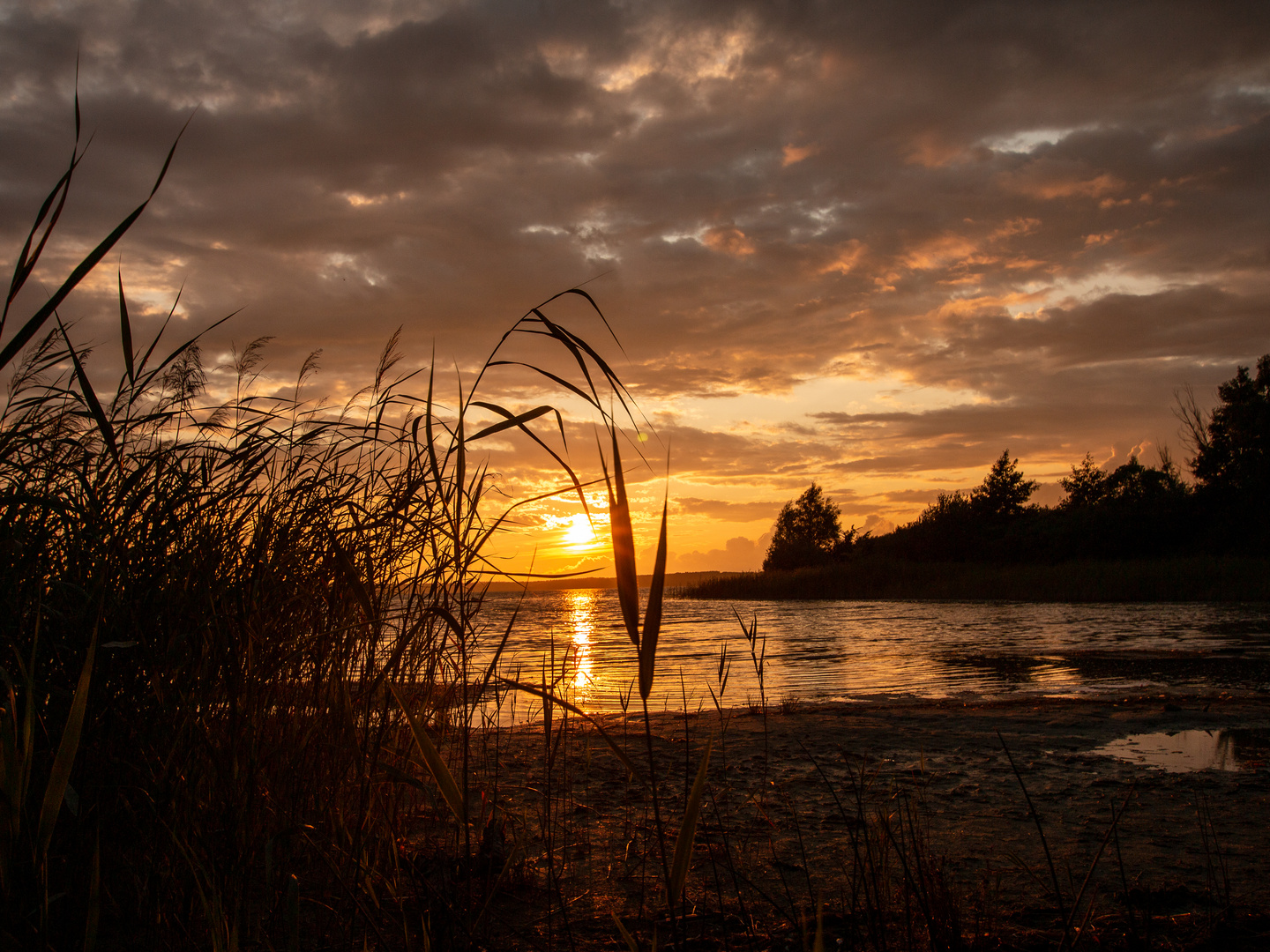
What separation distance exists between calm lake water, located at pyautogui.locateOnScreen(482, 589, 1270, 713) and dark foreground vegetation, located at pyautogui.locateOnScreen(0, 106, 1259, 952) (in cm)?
76

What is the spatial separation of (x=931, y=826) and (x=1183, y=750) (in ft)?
9.04

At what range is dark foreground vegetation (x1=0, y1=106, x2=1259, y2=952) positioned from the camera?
1638 millimetres

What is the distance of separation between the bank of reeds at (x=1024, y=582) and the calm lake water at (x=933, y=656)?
3192 mm

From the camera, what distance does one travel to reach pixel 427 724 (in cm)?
351

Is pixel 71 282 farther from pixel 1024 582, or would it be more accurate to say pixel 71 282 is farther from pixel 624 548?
pixel 1024 582

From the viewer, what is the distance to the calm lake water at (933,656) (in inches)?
319

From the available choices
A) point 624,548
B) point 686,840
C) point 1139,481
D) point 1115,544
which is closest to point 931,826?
point 686,840

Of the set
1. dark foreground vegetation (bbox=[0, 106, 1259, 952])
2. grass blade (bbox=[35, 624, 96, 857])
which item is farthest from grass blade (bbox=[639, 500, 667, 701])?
grass blade (bbox=[35, 624, 96, 857])

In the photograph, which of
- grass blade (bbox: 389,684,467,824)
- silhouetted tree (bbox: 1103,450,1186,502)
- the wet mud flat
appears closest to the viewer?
grass blade (bbox: 389,684,467,824)

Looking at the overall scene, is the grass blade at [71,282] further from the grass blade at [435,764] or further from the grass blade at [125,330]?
the grass blade at [435,764]

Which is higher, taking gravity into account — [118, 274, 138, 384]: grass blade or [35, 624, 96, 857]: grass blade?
[118, 274, 138, 384]: grass blade

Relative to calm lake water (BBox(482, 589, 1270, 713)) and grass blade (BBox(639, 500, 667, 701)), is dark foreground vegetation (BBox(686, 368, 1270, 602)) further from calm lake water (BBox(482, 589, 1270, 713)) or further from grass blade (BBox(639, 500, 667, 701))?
grass blade (BBox(639, 500, 667, 701))

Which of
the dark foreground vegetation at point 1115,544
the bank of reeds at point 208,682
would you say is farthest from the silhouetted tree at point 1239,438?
the bank of reeds at point 208,682

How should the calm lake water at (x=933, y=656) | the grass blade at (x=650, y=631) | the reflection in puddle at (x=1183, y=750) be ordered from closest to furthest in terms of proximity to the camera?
the grass blade at (x=650, y=631), the reflection in puddle at (x=1183, y=750), the calm lake water at (x=933, y=656)
